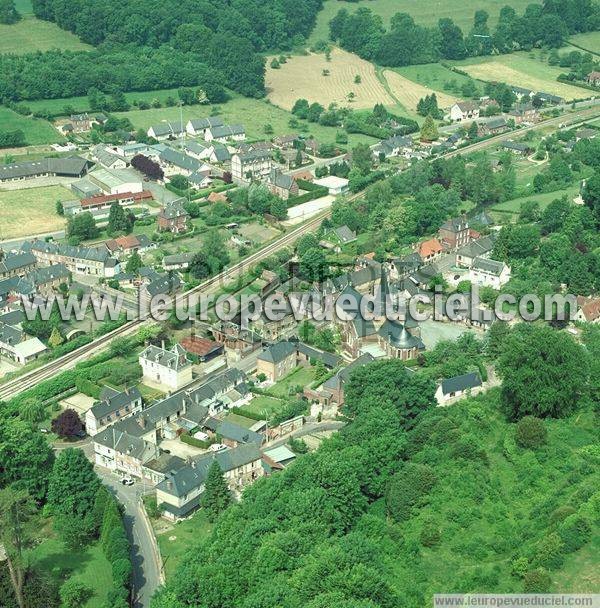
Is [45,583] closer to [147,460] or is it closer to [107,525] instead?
[107,525]

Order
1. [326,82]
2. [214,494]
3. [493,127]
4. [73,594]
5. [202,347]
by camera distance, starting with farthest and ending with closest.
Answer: [326,82]
[493,127]
[202,347]
[214,494]
[73,594]

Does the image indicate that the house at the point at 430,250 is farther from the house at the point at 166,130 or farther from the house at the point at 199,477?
the house at the point at 166,130

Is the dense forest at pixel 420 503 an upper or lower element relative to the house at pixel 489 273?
upper

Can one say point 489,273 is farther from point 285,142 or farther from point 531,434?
point 285,142

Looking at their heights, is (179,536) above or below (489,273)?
below

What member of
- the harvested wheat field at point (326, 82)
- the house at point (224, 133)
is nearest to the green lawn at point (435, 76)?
the harvested wheat field at point (326, 82)

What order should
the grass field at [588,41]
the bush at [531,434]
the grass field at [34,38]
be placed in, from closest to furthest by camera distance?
the bush at [531,434], the grass field at [34,38], the grass field at [588,41]

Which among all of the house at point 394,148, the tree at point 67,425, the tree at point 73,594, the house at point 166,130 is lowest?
the tree at point 73,594

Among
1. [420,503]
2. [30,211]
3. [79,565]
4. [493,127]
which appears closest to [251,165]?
[30,211]
